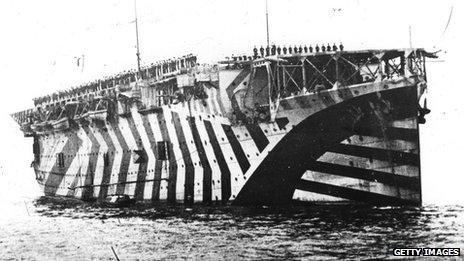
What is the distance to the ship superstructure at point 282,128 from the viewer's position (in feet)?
104

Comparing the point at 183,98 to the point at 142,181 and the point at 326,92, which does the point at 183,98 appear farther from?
the point at 326,92

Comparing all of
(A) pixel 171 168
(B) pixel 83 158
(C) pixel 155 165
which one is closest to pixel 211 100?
(A) pixel 171 168

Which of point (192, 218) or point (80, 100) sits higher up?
point (80, 100)

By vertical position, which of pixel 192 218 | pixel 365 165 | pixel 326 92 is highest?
pixel 326 92

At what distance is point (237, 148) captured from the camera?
3472 centimetres

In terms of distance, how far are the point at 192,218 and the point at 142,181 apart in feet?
33.1

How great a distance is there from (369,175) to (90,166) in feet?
78.8

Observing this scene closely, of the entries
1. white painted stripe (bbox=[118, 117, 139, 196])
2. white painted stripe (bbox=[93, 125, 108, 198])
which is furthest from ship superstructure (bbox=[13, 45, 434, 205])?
white painted stripe (bbox=[93, 125, 108, 198])

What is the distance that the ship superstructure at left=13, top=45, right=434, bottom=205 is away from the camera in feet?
104

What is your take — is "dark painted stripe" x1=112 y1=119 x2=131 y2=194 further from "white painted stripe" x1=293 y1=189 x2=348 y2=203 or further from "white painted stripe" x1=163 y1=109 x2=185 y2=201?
"white painted stripe" x1=293 y1=189 x2=348 y2=203

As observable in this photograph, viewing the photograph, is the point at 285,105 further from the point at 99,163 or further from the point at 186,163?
→ the point at 99,163

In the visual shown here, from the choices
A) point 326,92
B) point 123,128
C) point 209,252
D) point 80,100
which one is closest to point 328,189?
point 326,92

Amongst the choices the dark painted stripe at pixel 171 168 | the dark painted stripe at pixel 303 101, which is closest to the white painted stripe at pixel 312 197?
the dark painted stripe at pixel 303 101

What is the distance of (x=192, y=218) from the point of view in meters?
32.2
